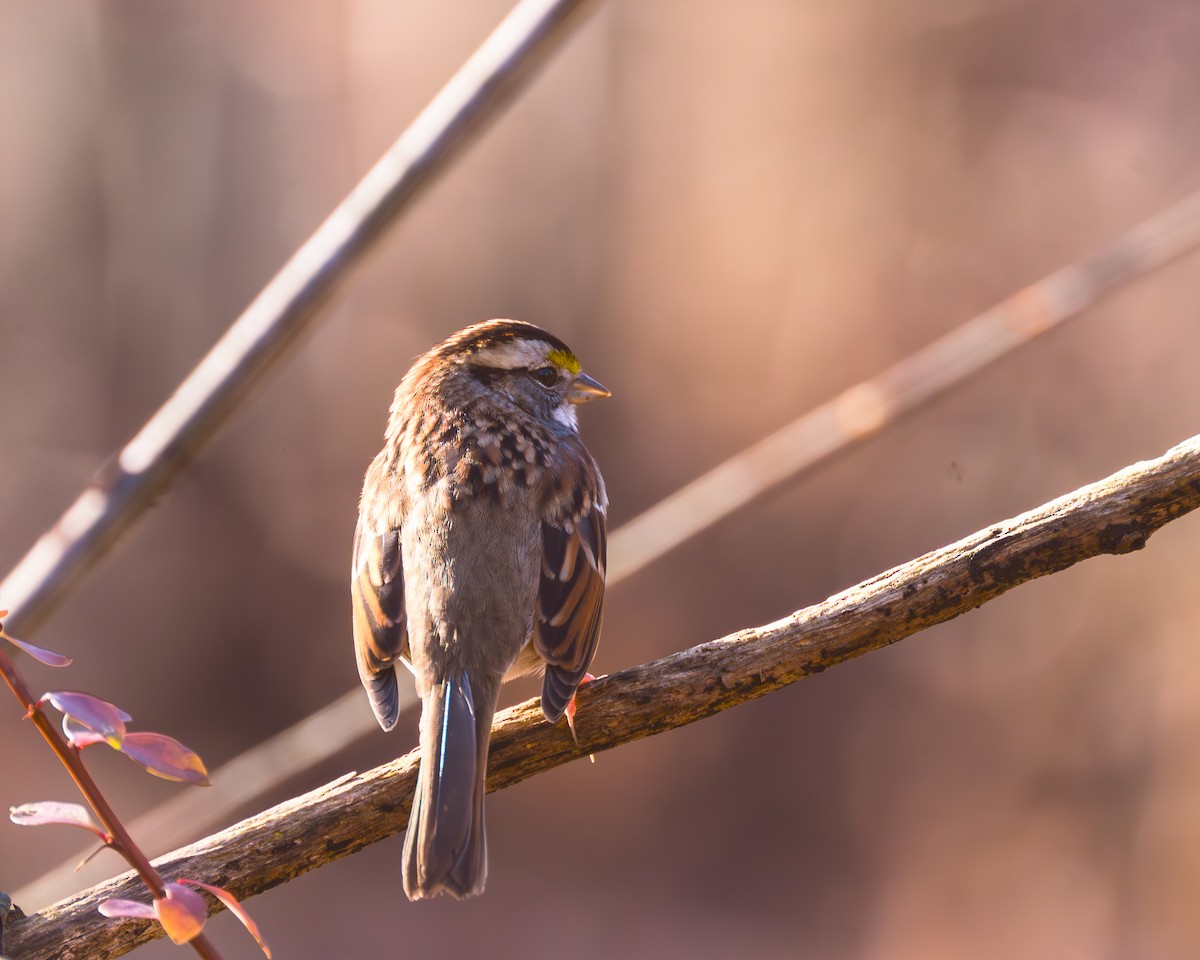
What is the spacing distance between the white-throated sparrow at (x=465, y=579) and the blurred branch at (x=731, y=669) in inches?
5.0

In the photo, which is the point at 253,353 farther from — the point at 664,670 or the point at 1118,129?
the point at 1118,129

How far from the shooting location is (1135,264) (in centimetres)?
280

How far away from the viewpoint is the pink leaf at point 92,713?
1421 mm

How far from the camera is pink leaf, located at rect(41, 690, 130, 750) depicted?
142 cm

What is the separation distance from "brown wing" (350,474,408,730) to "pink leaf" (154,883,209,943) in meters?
1.40

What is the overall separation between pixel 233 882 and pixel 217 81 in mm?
6272

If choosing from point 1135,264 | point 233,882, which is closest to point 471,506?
point 233,882

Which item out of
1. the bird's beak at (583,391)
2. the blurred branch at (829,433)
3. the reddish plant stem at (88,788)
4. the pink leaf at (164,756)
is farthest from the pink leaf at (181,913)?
the bird's beak at (583,391)

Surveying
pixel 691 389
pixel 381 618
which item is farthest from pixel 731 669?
pixel 691 389

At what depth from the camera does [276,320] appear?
195cm

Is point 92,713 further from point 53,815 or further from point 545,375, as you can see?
point 545,375

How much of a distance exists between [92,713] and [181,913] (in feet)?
0.84

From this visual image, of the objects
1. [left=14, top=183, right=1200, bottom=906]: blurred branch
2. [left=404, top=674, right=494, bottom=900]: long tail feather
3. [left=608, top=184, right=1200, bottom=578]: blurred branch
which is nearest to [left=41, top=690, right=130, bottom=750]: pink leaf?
[left=404, top=674, right=494, bottom=900]: long tail feather

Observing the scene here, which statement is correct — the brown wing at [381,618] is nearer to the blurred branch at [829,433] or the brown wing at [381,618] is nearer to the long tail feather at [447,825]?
the blurred branch at [829,433]
